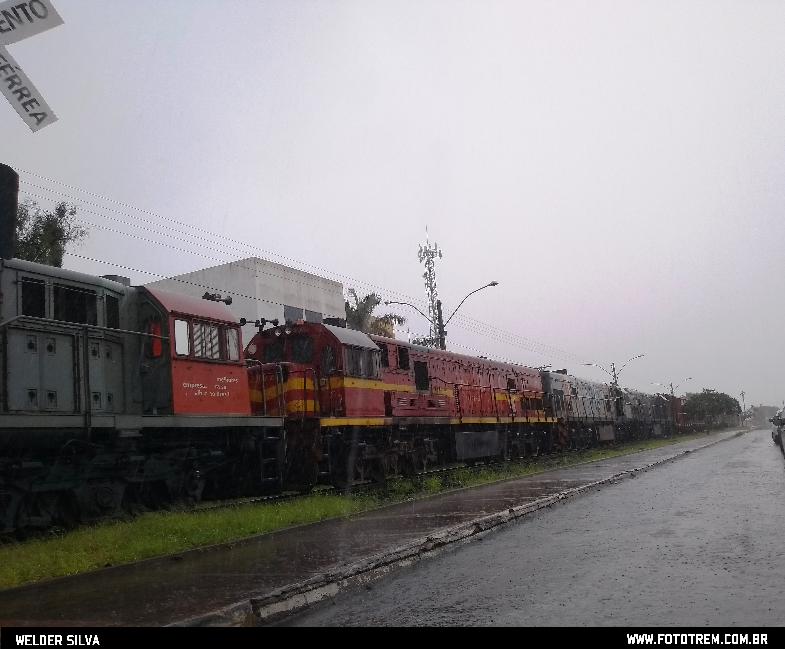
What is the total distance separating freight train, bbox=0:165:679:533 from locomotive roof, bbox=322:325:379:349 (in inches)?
1.5

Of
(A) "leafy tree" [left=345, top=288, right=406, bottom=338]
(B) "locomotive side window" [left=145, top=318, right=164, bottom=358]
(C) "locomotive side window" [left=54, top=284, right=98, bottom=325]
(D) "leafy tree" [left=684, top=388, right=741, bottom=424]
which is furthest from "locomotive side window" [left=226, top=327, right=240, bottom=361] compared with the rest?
(D) "leafy tree" [left=684, top=388, right=741, bottom=424]

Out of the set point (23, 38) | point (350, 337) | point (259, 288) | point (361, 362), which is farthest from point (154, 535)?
point (259, 288)

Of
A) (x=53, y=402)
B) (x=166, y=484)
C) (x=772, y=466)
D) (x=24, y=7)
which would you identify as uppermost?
(x=24, y=7)

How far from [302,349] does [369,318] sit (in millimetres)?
35502

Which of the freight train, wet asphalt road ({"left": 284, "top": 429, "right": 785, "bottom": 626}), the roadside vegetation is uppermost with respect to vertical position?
the freight train

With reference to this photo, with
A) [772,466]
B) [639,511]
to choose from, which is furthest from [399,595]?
[772,466]

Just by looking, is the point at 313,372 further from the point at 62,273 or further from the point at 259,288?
the point at 259,288

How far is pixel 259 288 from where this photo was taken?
4244cm

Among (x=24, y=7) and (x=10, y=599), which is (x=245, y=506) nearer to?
(x=10, y=599)

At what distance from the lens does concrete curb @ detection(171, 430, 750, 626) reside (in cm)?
529

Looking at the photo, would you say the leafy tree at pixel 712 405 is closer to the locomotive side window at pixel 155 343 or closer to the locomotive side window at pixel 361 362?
the locomotive side window at pixel 361 362

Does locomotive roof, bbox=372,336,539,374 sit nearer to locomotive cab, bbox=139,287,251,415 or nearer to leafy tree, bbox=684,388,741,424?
locomotive cab, bbox=139,287,251,415
